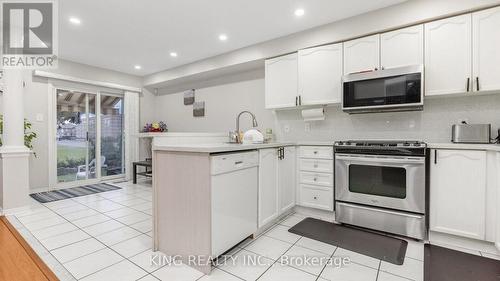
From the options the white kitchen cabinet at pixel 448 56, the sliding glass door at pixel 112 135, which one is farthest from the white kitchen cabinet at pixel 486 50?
the sliding glass door at pixel 112 135

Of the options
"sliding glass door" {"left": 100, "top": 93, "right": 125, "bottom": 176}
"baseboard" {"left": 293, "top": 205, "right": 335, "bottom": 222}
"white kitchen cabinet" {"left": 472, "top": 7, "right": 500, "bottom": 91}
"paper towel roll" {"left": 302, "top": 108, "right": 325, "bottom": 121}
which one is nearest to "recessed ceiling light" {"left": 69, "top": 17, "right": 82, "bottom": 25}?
"sliding glass door" {"left": 100, "top": 93, "right": 125, "bottom": 176}

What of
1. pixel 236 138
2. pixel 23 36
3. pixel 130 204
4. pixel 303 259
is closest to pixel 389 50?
pixel 236 138

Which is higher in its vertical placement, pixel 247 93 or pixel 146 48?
pixel 146 48

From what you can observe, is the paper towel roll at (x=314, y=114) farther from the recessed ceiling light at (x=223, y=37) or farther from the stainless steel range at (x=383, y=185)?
the recessed ceiling light at (x=223, y=37)

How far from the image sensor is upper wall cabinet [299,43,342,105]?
9.77 ft

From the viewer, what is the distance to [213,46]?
3.81 meters

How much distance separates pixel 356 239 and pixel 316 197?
0.70 meters

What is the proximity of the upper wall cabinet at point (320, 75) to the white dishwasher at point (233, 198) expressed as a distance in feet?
4.51

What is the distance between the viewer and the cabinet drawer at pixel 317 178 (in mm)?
2849

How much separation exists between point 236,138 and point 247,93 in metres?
1.31

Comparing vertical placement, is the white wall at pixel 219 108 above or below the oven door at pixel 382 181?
above

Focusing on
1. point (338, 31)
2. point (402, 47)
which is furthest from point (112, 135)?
point (402, 47)

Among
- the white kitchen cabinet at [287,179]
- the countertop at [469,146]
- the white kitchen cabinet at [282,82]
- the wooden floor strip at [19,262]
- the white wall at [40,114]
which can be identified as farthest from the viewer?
the white wall at [40,114]

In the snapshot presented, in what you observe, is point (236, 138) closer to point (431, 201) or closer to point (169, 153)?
point (169, 153)
